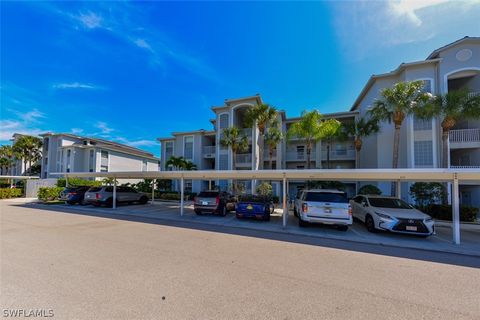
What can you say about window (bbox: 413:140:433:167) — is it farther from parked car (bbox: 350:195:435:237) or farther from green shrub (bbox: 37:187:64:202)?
green shrub (bbox: 37:187:64:202)

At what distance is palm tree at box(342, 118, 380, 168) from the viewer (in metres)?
18.4

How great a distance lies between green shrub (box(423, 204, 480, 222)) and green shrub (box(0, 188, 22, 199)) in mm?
36954

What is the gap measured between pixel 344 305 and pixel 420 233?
6.77 m

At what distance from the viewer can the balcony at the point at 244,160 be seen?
22562 millimetres

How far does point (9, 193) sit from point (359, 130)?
35803 millimetres

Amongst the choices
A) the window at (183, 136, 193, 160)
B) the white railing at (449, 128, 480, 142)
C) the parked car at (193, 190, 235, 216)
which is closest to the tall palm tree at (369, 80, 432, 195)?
the white railing at (449, 128, 480, 142)

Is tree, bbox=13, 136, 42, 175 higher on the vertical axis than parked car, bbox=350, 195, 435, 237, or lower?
higher

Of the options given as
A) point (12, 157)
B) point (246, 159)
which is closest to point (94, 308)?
point (246, 159)

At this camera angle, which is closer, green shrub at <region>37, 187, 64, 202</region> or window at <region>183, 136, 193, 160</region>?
green shrub at <region>37, 187, 64, 202</region>

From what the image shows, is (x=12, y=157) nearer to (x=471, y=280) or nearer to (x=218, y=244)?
(x=218, y=244)

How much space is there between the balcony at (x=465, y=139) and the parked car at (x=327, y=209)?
14211 millimetres

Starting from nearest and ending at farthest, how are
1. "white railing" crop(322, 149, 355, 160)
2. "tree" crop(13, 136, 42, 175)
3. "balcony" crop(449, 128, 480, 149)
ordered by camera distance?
"balcony" crop(449, 128, 480, 149), "white railing" crop(322, 149, 355, 160), "tree" crop(13, 136, 42, 175)

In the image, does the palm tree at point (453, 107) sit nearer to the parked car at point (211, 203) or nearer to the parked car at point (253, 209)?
the parked car at point (253, 209)

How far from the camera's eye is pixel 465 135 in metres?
16.2
